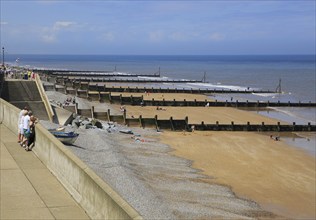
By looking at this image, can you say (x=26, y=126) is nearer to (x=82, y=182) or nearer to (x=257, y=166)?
(x=82, y=182)

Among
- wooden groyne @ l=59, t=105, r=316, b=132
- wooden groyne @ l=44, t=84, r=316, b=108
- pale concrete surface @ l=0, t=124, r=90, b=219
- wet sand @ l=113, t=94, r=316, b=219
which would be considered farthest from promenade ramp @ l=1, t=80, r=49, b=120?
pale concrete surface @ l=0, t=124, r=90, b=219

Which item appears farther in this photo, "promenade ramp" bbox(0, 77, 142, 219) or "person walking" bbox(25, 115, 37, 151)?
"person walking" bbox(25, 115, 37, 151)

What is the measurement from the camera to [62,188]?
389 inches

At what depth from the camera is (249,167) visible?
1041 inches

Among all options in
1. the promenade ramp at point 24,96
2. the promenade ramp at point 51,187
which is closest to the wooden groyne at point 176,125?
the promenade ramp at point 24,96

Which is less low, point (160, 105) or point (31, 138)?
point (31, 138)

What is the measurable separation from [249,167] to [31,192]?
1874 cm

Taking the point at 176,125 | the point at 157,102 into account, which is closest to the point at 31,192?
the point at 176,125

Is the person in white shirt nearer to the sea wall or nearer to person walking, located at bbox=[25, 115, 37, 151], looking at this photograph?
person walking, located at bbox=[25, 115, 37, 151]

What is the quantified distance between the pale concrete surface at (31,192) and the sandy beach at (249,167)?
7908mm

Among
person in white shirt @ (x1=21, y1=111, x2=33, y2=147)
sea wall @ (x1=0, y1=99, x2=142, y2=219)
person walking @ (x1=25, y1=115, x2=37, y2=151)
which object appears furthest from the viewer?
person walking @ (x1=25, y1=115, x2=37, y2=151)

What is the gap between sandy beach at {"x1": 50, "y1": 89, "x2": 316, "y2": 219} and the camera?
20406 millimetres

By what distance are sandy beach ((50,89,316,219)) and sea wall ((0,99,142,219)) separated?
7750mm

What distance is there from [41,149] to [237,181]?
13.2 metres
